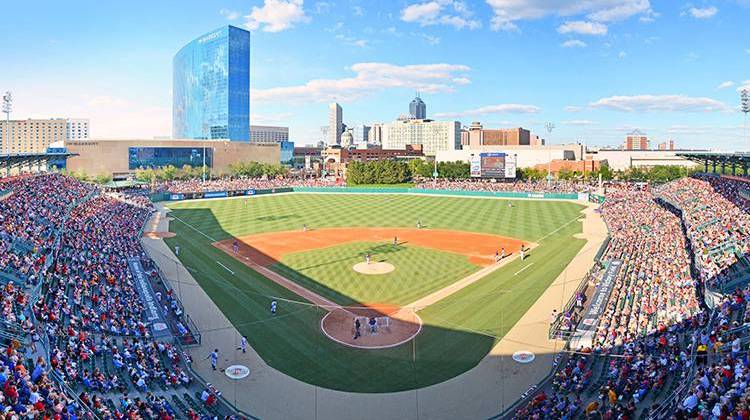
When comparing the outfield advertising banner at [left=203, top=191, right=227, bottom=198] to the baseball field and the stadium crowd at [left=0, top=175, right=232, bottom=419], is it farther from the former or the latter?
the stadium crowd at [left=0, top=175, right=232, bottom=419]

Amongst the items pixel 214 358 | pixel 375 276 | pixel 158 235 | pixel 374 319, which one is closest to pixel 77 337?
pixel 214 358

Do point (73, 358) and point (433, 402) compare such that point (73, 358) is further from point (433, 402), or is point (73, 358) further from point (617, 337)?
point (617, 337)

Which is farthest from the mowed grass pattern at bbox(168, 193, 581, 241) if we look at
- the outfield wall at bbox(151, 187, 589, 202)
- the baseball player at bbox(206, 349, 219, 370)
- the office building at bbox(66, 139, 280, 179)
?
the office building at bbox(66, 139, 280, 179)

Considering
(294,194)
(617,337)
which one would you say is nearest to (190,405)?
(617,337)

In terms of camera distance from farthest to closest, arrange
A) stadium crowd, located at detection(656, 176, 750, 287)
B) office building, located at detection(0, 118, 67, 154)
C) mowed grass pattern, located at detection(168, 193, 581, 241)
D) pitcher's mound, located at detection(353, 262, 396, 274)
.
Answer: office building, located at detection(0, 118, 67, 154) < mowed grass pattern, located at detection(168, 193, 581, 241) < pitcher's mound, located at detection(353, 262, 396, 274) < stadium crowd, located at detection(656, 176, 750, 287)

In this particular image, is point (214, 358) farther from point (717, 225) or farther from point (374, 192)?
point (374, 192)

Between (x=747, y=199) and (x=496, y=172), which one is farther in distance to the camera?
(x=496, y=172)

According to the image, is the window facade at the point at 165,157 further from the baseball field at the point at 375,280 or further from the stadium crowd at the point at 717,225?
the stadium crowd at the point at 717,225
